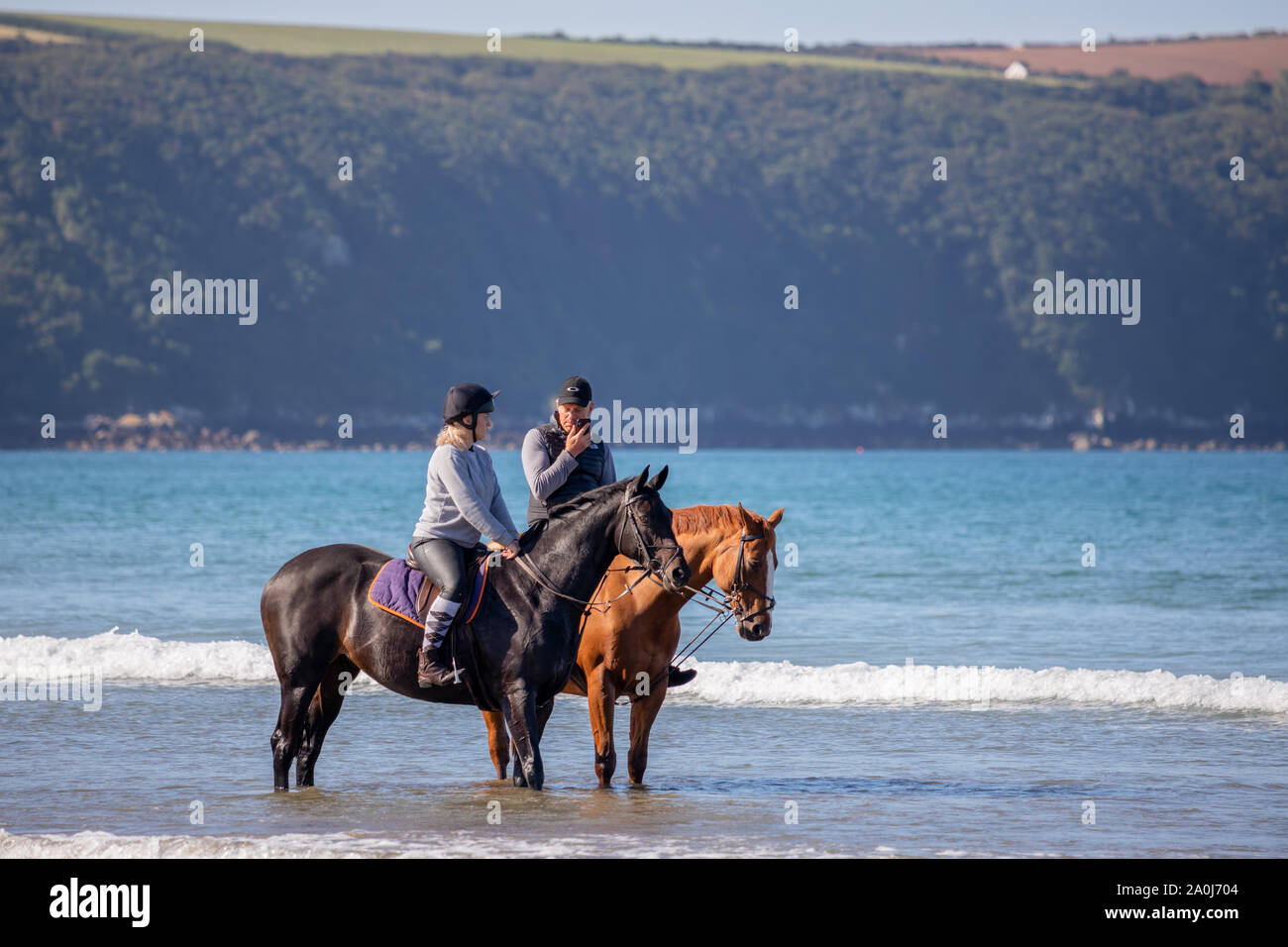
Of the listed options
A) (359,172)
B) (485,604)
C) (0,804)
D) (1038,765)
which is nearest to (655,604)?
(485,604)

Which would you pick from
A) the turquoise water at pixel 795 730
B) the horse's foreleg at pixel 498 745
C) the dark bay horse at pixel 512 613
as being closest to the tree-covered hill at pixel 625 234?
the turquoise water at pixel 795 730

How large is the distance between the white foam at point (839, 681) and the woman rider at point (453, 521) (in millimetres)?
5642

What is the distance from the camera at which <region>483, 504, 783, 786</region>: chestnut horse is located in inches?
349

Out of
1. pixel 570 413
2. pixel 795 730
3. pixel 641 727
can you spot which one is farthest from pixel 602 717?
pixel 795 730

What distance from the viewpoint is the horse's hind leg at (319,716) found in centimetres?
916

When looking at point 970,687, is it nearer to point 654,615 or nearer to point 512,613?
point 654,615

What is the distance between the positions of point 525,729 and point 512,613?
68 centimetres

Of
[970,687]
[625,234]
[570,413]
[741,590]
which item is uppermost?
[625,234]

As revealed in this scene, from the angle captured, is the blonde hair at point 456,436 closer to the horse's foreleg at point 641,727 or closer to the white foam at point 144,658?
the horse's foreleg at point 641,727

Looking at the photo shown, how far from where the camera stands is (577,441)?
9148mm

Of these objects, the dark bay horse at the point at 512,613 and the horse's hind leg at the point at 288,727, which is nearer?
the dark bay horse at the point at 512,613

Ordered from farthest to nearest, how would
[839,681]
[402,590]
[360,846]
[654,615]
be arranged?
[839,681], [654,615], [402,590], [360,846]

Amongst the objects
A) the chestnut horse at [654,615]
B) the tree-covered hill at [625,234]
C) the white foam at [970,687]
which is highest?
the tree-covered hill at [625,234]

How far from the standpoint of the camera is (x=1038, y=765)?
34.3 feet
